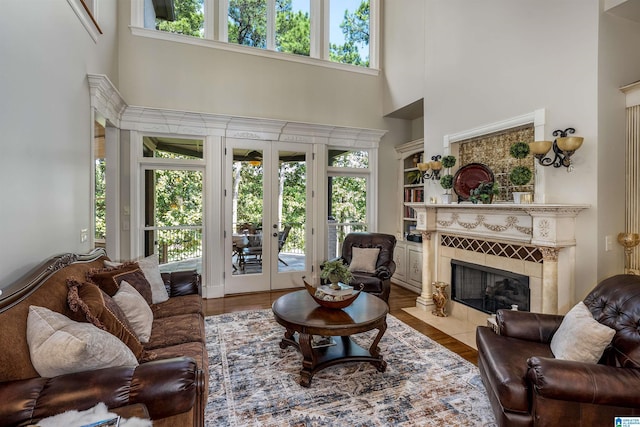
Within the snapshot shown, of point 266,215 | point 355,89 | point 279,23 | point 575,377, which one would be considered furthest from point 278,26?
point 575,377

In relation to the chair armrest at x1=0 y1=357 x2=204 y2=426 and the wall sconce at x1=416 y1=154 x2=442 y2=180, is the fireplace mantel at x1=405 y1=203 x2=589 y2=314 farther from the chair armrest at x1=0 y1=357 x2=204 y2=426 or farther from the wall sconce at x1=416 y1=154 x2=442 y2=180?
the chair armrest at x1=0 y1=357 x2=204 y2=426

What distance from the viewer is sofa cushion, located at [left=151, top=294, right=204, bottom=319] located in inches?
110

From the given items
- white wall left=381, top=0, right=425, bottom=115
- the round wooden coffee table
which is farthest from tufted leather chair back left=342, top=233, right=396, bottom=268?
white wall left=381, top=0, right=425, bottom=115

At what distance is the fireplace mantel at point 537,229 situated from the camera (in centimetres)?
287

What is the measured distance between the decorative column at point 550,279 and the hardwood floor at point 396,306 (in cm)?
78

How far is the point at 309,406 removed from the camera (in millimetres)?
2223

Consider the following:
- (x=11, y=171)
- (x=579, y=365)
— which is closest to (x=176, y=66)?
(x=11, y=171)

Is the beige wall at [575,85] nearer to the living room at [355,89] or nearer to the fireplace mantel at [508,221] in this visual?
the living room at [355,89]

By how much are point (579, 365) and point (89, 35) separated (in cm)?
473

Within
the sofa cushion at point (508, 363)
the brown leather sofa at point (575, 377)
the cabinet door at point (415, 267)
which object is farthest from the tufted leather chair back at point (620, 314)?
the cabinet door at point (415, 267)

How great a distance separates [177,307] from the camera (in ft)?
9.52

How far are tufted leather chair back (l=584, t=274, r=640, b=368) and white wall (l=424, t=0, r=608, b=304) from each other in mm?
868

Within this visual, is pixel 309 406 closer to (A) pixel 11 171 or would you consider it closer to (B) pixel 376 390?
(B) pixel 376 390

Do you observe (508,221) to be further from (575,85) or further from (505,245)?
(575,85)
